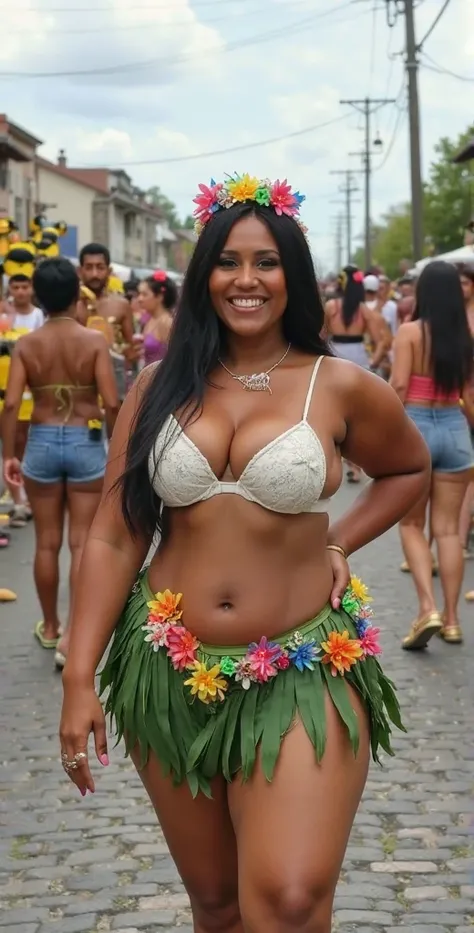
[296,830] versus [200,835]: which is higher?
[296,830]

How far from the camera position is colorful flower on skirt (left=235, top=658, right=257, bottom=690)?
2742mm

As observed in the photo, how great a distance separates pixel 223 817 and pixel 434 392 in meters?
4.50

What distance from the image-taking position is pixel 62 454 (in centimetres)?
672

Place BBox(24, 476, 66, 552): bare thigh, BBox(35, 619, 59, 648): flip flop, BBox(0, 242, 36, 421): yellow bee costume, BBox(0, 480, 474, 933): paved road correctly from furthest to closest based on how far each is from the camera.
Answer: BBox(0, 242, 36, 421): yellow bee costume, BBox(35, 619, 59, 648): flip flop, BBox(24, 476, 66, 552): bare thigh, BBox(0, 480, 474, 933): paved road

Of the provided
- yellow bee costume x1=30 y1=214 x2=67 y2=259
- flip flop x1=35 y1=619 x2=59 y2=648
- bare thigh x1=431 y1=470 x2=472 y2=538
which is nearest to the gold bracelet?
bare thigh x1=431 y1=470 x2=472 y2=538

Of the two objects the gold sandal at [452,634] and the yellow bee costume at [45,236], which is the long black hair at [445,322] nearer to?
the gold sandal at [452,634]

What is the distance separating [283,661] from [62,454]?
162 inches

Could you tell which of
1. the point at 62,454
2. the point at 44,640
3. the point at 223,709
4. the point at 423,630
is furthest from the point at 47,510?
the point at 223,709

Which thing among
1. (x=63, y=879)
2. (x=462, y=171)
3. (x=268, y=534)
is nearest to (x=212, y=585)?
(x=268, y=534)

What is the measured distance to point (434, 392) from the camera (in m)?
7.05

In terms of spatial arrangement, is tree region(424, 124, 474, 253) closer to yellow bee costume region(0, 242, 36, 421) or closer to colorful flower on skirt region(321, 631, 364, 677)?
yellow bee costume region(0, 242, 36, 421)

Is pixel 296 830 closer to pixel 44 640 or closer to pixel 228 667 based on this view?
pixel 228 667

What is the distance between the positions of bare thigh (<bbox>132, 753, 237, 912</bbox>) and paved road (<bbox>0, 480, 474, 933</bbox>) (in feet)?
3.44

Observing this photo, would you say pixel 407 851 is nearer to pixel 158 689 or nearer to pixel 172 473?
pixel 158 689
